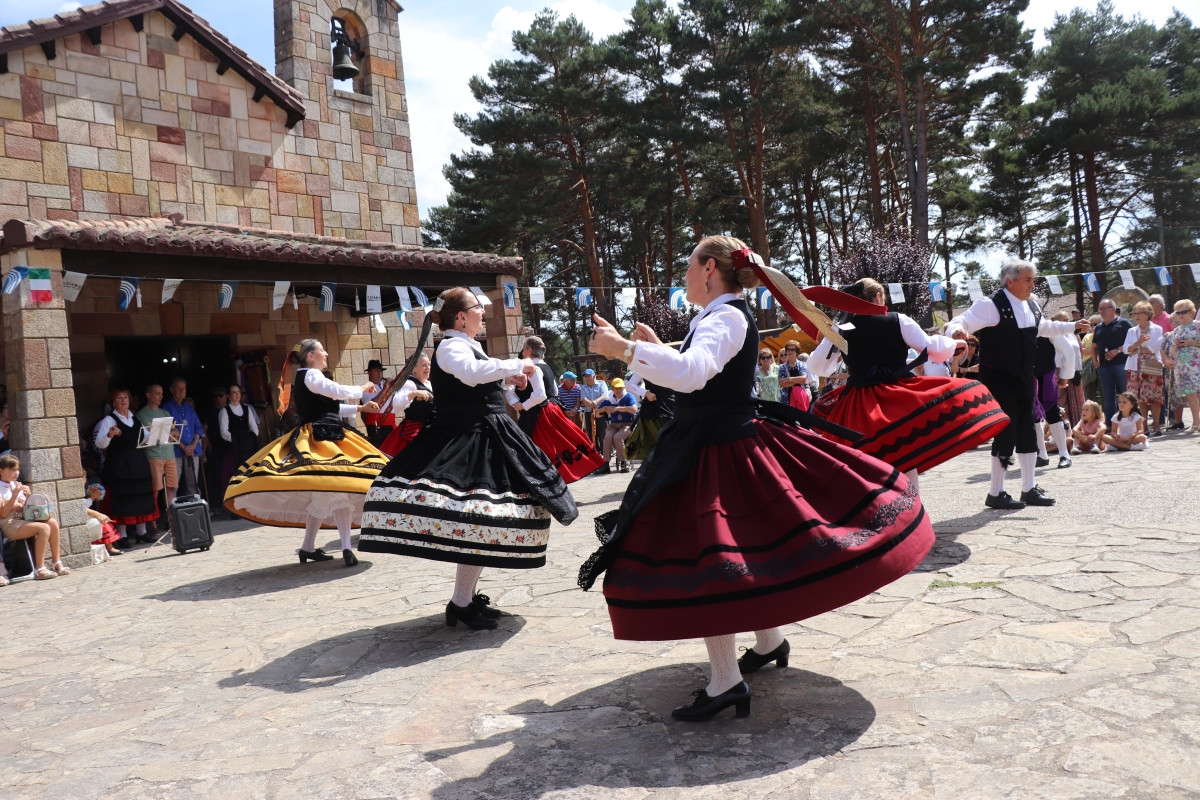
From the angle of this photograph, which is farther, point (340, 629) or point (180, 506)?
point (180, 506)

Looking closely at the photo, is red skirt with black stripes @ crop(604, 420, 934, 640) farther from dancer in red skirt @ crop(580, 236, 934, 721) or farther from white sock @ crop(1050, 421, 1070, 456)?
white sock @ crop(1050, 421, 1070, 456)

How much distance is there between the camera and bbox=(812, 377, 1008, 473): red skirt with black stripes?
5.22 meters

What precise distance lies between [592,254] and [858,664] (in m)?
22.9

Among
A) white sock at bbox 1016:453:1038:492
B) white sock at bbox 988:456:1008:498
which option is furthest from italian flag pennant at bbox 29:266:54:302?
white sock at bbox 1016:453:1038:492

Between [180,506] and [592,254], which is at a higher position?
[592,254]

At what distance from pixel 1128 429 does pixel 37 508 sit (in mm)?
10437

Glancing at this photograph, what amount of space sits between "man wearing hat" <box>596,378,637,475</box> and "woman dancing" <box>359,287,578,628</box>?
28.6ft

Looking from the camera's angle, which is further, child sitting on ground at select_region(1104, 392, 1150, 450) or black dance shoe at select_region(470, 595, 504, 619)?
child sitting on ground at select_region(1104, 392, 1150, 450)

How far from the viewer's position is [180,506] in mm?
8656

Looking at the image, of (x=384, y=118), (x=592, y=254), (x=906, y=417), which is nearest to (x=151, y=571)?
(x=906, y=417)

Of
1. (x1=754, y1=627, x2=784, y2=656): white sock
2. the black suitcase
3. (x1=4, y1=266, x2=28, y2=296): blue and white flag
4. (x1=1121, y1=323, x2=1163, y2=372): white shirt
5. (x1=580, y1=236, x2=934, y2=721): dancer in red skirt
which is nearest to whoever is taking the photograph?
(x1=580, y1=236, x2=934, y2=721): dancer in red skirt

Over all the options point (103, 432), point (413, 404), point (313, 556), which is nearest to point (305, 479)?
point (313, 556)

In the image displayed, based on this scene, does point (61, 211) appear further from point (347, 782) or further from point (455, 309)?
point (347, 782)

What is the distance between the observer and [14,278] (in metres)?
8.12
